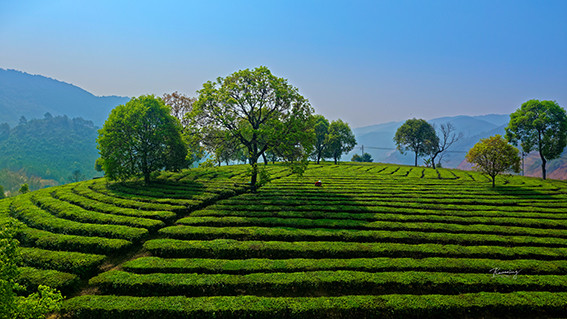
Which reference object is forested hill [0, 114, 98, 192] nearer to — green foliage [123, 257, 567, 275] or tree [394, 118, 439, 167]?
green foliage [123, 257, 567, 275]

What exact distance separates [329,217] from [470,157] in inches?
1099

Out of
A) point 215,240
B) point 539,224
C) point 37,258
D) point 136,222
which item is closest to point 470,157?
point 539,224

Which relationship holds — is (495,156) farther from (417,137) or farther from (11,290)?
(417,137)

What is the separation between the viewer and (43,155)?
148375mm

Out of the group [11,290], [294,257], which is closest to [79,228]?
[11,290]

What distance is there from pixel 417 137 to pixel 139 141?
80576 mm

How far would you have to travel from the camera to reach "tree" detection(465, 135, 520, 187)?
34.9m

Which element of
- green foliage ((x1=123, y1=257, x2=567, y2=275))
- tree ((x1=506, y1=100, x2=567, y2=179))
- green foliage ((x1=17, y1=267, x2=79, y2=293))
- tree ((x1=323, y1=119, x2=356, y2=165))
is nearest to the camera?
green foliage ((x1=17, y1=267, x2=79, y2=293))

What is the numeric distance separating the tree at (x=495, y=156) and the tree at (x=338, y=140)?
4349cm

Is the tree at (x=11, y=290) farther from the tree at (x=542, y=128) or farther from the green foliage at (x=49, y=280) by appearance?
the tree at (x=542, y=128)

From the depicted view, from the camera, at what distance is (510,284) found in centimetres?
1280

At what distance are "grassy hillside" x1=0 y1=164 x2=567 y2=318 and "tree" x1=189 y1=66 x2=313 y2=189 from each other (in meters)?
7.74

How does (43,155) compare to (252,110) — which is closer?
(252,110)

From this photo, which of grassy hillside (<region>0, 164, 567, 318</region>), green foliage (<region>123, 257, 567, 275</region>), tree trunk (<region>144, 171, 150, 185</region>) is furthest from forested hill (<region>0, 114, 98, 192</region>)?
green foliage (<region>123, 257, 567, 275</region>)
